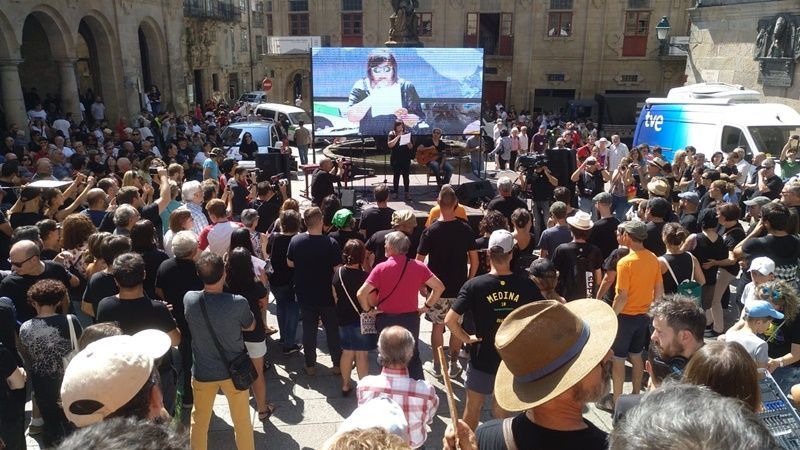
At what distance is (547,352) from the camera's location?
229cm

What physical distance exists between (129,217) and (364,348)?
2549 mm

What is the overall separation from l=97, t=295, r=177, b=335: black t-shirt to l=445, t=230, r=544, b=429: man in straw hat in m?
2.04

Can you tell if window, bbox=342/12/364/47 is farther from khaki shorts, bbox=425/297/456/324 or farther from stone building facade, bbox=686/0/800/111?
khaki shorts, bbox=425/297/456/324

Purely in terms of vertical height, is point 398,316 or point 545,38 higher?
point 545,38

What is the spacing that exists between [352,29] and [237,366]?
30791 millimetres

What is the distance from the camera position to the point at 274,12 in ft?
109

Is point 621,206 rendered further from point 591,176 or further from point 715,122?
point 715,122

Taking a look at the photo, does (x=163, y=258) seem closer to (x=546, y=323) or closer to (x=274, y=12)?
(x=546, y=323)

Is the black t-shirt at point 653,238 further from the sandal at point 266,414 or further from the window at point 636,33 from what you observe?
the window at point 636,33

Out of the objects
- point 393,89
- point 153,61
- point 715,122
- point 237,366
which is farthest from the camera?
point 153,61

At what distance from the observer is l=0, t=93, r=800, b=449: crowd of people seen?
7.49ft

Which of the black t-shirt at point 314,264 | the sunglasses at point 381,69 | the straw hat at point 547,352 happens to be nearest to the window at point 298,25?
the sunglasses at point 381,69

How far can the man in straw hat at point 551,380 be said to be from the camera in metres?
2.22

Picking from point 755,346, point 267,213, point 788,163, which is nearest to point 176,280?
point 267,213
